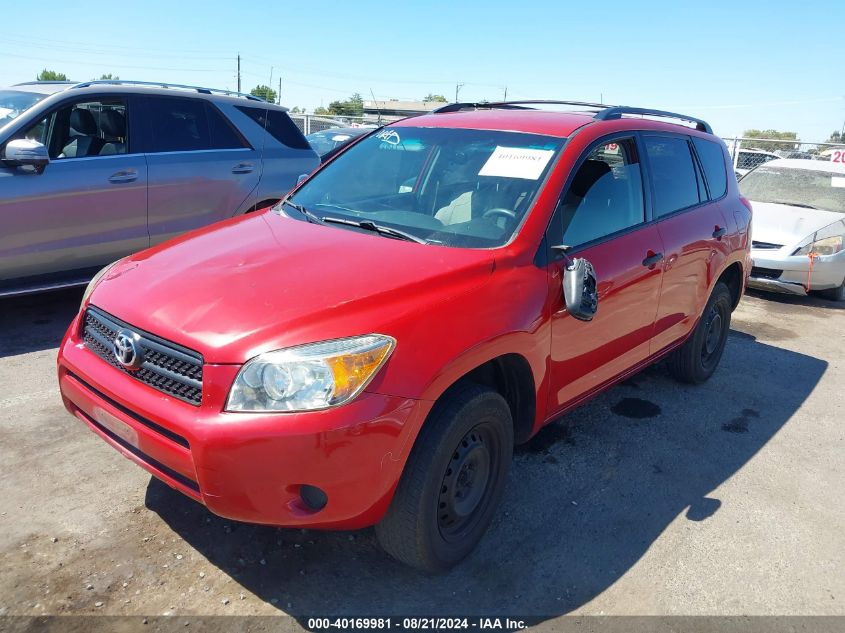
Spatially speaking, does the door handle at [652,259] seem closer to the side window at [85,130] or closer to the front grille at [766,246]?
the side window at [85,130]

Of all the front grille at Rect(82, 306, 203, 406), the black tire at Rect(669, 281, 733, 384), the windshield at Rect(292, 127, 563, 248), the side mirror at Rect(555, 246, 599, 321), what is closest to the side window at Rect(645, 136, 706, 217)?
the black tire at Rect(669, 281, 733, 384)

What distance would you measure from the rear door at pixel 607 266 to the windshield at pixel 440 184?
225 millimetres

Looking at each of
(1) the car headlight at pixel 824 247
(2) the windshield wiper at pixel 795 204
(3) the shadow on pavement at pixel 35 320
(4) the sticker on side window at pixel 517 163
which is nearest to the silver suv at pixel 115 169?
(3) the shadow on pavement at pixel 35 320

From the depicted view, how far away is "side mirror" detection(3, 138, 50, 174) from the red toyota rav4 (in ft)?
7.27

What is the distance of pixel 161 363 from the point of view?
2.47 m

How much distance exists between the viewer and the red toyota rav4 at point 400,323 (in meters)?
2.27

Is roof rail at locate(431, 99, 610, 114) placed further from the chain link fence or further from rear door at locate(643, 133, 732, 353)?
the chain link fence

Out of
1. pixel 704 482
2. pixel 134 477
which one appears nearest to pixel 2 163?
pixel 134 477

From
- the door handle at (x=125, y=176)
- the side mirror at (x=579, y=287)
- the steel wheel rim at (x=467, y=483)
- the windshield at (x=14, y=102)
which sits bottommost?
the steel wheel rim at (x=467, y=483)

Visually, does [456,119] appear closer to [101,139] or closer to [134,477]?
[134,477]

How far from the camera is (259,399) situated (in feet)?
7.42

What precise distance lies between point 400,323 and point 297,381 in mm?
418

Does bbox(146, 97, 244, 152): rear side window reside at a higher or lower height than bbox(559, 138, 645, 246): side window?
higher

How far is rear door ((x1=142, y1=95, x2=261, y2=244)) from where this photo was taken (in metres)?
5.73
